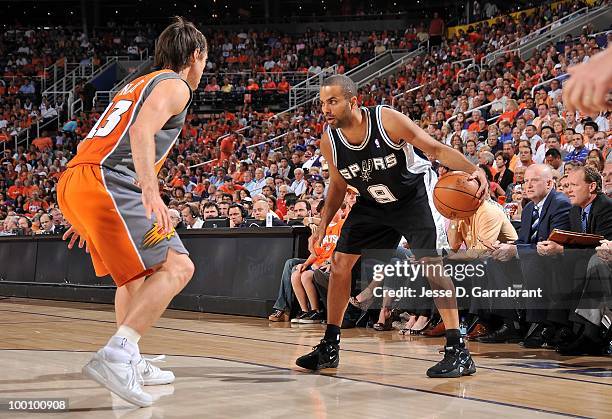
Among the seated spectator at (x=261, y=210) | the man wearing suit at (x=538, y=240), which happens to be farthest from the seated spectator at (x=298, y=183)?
the man wearing suit at (x=538, y=240)

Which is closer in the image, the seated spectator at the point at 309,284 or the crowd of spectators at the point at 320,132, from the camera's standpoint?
the seated spectator at the point at 309,284

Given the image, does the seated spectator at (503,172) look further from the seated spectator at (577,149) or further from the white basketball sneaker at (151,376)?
the white basketball sneaker at (151,376)

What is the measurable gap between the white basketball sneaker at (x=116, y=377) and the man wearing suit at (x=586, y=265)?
320cm

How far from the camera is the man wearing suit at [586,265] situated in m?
5.45

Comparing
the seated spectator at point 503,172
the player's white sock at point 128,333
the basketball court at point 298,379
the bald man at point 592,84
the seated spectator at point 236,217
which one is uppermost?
the seated spectator at point 503,172

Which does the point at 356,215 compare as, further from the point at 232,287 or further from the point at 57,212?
the point at 57,212

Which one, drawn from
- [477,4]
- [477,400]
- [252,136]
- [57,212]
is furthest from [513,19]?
[477,400]

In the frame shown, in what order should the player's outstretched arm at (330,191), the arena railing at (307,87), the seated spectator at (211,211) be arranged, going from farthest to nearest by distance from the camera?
the arena railing at (307,87) → the seated spectator at (211,211) → the player's outstretched arm at (330,191)

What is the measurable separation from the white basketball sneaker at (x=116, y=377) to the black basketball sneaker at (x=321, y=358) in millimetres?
1449

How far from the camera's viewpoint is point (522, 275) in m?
6.19

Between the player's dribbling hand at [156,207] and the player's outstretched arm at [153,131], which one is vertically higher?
the player's outstretched arm at [153,131]

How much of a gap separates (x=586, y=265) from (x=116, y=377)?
11.5ft

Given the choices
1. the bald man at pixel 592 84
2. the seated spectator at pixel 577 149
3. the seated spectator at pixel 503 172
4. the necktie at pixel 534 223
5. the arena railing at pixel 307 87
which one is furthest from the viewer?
the arena railing at pixel 307 87

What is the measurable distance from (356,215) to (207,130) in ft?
56.6
